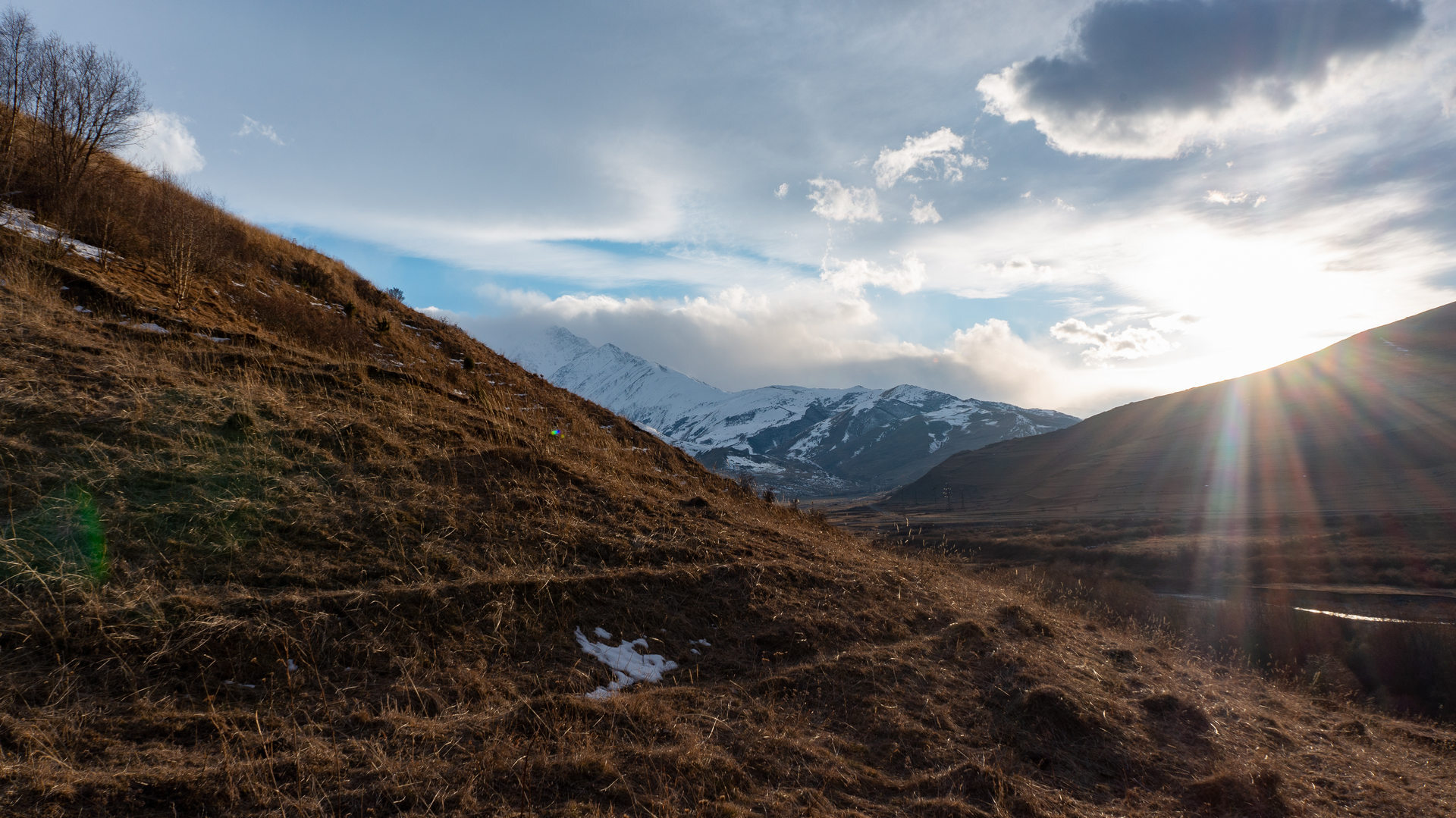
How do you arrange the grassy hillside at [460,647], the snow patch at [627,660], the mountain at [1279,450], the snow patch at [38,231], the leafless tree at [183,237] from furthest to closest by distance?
1. the mountain at [1279,450]
2. the leafless tree at [183,237]
3. the snow patch at [38,231]
4. the snow patch at [627,660]
5. the grassy hillside at [460,647]

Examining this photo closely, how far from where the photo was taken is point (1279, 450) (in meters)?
137

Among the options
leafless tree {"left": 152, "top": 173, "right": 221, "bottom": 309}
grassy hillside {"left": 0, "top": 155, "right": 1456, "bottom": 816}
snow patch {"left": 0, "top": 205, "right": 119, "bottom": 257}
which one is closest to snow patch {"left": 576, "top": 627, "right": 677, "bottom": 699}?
grassy hillside {"left": 0, "top": 155, "right": 1456, "bottom": 816}

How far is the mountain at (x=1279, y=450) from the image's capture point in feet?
360

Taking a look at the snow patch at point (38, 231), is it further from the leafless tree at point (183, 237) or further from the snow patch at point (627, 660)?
the snow patch at point (627, 660)

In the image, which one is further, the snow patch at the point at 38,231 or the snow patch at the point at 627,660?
the snow patch at the point at 38,231

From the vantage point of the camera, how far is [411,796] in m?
4.24

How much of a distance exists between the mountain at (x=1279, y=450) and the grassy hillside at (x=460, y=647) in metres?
119

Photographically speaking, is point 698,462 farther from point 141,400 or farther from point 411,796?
point 411,796

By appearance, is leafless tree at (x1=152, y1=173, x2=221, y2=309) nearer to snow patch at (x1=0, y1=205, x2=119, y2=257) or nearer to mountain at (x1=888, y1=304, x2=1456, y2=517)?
snow patch at (x1=0, y1=205, x2=119, y2=257)

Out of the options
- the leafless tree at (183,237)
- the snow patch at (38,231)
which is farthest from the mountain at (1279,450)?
the snow patch at (38,231)

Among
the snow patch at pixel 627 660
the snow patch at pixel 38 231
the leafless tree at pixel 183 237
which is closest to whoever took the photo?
the snow patch at pixel 627 660

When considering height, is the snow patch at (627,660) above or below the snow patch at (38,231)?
below

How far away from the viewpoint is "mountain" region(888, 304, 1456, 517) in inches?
4323

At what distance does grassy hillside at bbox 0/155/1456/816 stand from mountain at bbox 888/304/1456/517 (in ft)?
391
